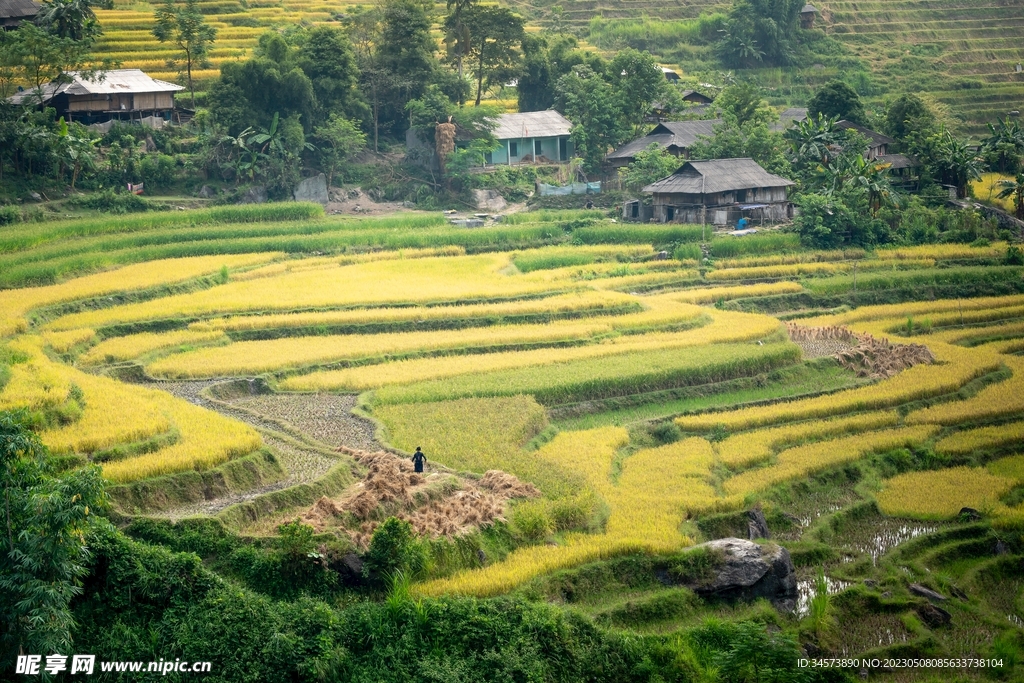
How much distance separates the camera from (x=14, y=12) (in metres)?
38.3

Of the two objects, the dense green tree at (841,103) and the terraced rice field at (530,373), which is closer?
the terraced rice field at (530,373)

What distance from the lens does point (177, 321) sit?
23.9 meters

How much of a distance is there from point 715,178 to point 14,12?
23.2 meters

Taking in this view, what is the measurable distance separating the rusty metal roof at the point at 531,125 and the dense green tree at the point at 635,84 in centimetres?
202

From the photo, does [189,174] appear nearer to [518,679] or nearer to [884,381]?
[884,381]

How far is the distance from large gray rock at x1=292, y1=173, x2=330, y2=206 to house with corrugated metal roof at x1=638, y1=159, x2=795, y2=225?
9730 mm

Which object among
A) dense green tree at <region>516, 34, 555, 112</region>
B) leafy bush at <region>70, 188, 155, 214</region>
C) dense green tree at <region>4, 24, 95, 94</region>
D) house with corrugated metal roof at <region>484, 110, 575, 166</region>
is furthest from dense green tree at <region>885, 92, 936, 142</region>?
dense green tree at <region>4, 24, 95, 94</region>

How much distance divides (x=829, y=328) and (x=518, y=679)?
15.3m

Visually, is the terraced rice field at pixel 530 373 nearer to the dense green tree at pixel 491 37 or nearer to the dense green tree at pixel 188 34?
the dense green tree at pixel 188 34

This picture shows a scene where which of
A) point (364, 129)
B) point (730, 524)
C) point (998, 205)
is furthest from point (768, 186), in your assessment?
point (730, 524)

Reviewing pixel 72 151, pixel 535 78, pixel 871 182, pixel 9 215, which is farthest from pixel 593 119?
pixel 9 215

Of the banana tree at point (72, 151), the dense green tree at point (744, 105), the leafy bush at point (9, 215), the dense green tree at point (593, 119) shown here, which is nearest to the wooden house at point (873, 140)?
the dense green tree at point (744, 105)

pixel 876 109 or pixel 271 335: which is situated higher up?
pixel 876 109

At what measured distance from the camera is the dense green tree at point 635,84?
3931cm
